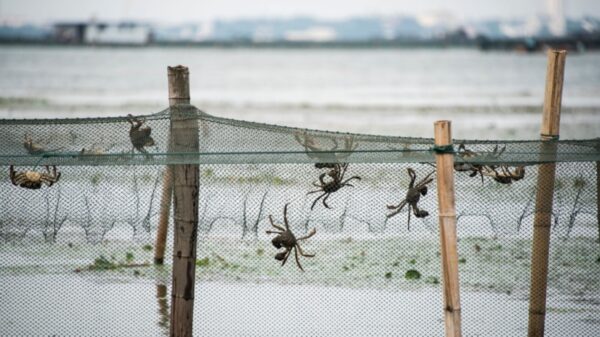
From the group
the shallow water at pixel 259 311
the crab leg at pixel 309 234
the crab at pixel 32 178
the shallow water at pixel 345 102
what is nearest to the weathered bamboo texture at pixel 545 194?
the shallow water at pixel 259 311

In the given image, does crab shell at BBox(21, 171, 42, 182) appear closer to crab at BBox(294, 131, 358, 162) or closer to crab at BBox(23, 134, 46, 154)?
crab at BBox(23, 134, 46, 154)

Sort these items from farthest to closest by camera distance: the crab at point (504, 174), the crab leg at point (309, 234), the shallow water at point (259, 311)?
the shallow water at point (259, 311) < the crab at point (504, 174) < the crab leg at point (309, 234)

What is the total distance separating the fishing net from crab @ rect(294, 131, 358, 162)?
11mm

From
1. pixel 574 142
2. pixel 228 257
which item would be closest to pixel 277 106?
pixel 228 257

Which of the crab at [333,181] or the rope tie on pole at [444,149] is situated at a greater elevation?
the rope tie on pole at [444,149]

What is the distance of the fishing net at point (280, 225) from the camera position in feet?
28.9

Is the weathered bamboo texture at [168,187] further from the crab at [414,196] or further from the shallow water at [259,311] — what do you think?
the crab at [414,196]

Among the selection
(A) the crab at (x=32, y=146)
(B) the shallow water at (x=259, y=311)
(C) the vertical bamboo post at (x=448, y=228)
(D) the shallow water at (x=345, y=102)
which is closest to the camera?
(C) the vertical bamboo post at (x=448, y=228)

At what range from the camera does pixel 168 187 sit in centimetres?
989

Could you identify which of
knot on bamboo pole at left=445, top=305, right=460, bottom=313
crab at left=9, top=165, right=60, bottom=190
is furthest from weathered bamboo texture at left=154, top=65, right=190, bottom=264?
knot on bamboo pole at left=445, top=305, right=460, bottom=313

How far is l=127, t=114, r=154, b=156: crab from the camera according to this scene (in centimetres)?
880

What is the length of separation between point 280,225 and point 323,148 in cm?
67

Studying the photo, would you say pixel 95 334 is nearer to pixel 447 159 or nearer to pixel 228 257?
pixel 228 257

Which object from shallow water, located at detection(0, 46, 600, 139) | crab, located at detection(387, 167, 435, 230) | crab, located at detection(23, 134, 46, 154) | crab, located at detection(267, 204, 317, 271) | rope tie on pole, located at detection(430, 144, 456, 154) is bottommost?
crab, located at detection(267, 204, 317, 271)
